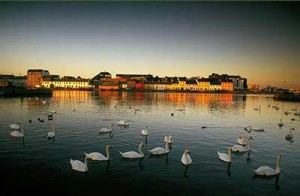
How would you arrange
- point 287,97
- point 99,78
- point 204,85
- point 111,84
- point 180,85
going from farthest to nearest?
point 99,78 < point 204,85 < point 180,85 < point 111,84 < point 287,97

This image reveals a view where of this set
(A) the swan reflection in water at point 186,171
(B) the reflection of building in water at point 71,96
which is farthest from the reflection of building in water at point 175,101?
(A) the swan reflection in water at point 186,171

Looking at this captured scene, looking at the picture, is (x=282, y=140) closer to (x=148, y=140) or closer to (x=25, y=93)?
(x=148, y=140)

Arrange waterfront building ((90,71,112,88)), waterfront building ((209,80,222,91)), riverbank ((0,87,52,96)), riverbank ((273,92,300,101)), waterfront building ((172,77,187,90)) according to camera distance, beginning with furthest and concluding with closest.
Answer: waterfront building ((90,71,112,88)) → waterfront building ((209,80,222,91)) → waterfront building ((172,77,187,90)) → riverbank ((273,92,300,101)) → riverbank ((0,87,52,96))

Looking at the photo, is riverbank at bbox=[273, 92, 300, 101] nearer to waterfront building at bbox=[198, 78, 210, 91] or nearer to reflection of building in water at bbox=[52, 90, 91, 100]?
reflection of building in water at bbox=[52, 90, 91, 100]

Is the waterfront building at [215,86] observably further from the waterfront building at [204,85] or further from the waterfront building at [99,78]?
the waterfront building at [99,78]

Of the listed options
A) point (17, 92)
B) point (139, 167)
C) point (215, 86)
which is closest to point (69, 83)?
point (17, 92)

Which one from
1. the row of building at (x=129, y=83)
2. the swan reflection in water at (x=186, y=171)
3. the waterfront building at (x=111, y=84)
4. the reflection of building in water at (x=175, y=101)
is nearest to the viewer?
the swan reflection in water at (x=186, y=171)

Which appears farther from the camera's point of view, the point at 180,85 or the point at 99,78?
the point at 99,78

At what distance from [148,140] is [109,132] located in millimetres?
2062

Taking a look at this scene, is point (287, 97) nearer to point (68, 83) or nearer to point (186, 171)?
point (186, 171)

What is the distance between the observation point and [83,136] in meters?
10.8

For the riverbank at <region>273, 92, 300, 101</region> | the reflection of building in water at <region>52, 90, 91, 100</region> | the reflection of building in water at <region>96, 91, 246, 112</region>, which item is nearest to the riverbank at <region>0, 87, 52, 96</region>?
the reflection of building in water at <region>52, 90, 91, 100</region>

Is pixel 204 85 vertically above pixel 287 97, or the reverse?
pixel 204 85

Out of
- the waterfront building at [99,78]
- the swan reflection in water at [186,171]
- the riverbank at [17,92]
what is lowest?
the swan reflection in water at [186,171]
